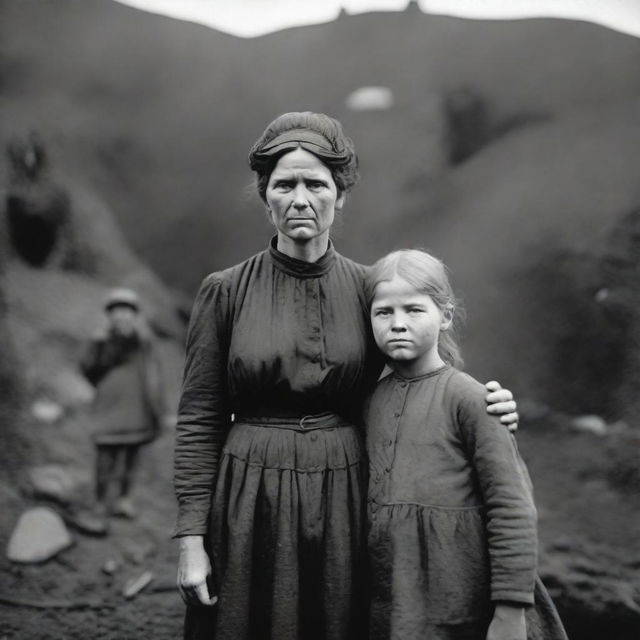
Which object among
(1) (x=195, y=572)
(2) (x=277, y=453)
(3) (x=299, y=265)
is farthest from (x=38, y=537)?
(3) (x=299, y=265)

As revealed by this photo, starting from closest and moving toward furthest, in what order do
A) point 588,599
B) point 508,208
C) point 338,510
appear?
point 338,510
point 588,599
point 508,208

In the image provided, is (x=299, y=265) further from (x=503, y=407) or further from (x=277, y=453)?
(x=503, y=407)

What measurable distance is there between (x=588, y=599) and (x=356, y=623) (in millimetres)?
2540

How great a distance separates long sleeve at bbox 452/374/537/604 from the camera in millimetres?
1505

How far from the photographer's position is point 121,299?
14.0 feet

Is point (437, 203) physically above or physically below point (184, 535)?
above

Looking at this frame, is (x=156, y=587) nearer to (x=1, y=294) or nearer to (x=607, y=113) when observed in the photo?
(x=1, y=294)

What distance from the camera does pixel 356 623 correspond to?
171 cm

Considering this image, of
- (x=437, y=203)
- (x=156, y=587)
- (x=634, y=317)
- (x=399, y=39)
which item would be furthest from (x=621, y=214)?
(x=156, y=587)

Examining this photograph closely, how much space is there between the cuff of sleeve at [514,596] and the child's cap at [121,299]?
327 centimetres

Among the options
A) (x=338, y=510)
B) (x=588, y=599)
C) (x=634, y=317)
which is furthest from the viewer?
(x=634, y=317)

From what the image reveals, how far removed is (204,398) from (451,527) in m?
0.69

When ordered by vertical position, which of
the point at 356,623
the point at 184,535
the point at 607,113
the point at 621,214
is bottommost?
the point at 356,623

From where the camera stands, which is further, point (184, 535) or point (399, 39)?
point (399, 39)
